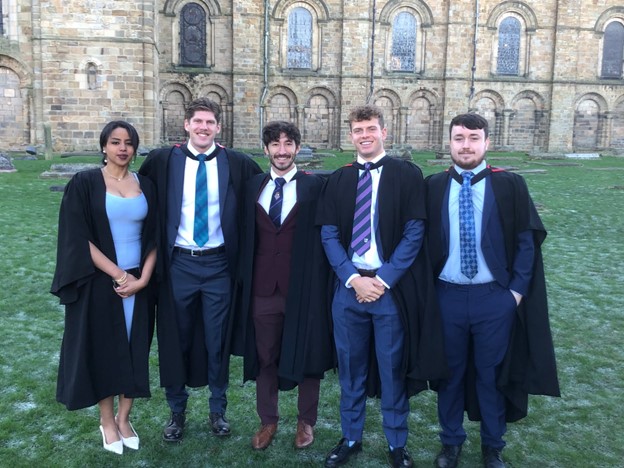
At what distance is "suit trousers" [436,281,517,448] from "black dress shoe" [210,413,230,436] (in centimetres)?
136

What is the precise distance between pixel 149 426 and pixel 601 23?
35763mm

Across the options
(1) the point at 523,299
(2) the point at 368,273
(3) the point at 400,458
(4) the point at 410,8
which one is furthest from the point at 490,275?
(4) the point at 410,8

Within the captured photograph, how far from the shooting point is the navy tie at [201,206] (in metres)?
3.77

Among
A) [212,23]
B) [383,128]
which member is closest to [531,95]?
[212,23]

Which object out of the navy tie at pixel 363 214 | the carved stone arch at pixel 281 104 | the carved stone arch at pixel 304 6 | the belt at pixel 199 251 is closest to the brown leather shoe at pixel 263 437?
the belt at pixel 199 251

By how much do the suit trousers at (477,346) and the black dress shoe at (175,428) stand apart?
1643 mm

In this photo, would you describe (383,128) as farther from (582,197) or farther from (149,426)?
(582,197)

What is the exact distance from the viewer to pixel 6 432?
146 inches

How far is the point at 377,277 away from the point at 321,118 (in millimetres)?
28559

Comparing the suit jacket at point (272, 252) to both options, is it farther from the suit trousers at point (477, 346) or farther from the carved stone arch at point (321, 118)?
the carved stone arch at point (321, 118)

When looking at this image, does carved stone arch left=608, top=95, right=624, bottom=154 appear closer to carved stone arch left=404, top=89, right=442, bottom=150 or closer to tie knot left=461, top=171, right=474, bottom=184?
carved stone arch left=404, top=89, right=442, bottom=150

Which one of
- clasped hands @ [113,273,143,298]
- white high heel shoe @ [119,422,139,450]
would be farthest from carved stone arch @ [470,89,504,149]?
white high heel shoe @ [119,422,139,450]

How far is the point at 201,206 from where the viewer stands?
12.5 feet

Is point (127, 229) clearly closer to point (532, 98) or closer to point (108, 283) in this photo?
point (108, 283)
